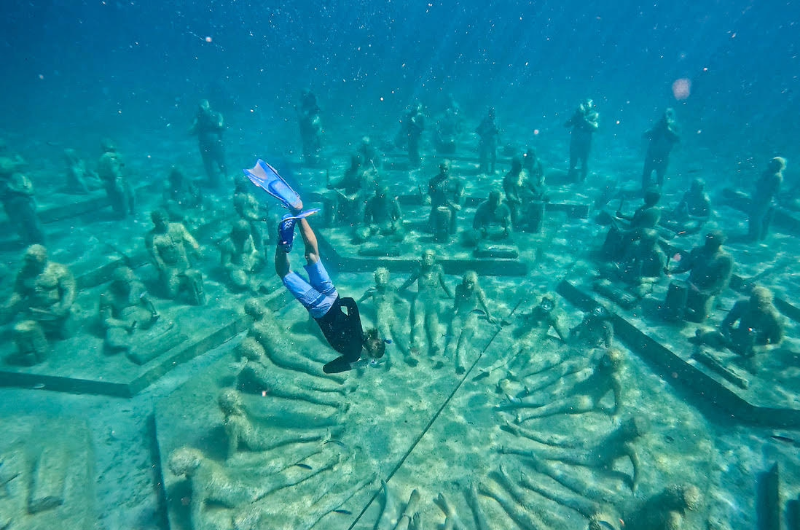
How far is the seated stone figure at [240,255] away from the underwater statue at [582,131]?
49.2 ft

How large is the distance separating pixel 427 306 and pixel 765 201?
13.1 m

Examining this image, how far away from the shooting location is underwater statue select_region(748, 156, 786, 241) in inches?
503

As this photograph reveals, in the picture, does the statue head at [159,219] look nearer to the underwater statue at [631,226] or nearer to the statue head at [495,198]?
the statue head at [495,198]

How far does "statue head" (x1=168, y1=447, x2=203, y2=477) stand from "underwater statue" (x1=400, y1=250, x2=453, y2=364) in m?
4.35

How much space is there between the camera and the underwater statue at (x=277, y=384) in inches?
278

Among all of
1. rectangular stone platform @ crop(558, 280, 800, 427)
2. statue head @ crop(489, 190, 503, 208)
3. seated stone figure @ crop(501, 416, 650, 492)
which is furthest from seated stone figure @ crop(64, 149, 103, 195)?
rectangular stone platform @ crop(558, 280, 800, 427)

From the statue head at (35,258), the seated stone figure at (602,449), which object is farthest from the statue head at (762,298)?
the statue head at (35,258)

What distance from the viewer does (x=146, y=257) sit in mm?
12742

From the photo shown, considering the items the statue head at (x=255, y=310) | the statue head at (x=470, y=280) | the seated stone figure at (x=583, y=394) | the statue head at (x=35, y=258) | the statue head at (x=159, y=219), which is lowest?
the seated stone figure at (x=583, y=394)

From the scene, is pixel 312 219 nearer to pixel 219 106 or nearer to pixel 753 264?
pixel 753 264

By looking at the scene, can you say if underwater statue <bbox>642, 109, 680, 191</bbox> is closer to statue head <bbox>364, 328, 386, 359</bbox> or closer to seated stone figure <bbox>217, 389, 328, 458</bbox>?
statue head <bbox>364, 328, 386, 359</bbox>

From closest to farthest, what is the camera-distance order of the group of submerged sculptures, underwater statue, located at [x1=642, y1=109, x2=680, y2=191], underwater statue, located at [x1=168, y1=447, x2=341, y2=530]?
underwater statue, located at [x1=168, y1=447, x2=341, y2=530] < the group of submerged sculptures < underwater statue, located at [x1=642, y1=109, x2=680, y2=191]

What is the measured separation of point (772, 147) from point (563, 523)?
3301 centimetres

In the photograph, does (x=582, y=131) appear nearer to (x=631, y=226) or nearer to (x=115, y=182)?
(x=631, y=226)
